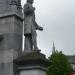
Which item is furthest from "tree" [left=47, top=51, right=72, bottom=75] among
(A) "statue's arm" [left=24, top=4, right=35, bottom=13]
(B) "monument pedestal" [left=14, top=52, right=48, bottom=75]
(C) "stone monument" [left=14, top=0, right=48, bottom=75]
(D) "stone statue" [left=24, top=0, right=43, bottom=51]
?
(B) "monument pedestal" [left=14, top=52, right=48, bottom=75]

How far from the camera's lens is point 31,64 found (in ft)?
43.4

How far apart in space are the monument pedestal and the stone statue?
23.8 inches

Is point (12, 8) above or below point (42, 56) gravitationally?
above

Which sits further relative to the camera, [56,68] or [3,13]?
[56,68]

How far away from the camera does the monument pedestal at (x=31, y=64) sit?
1312 centimetres

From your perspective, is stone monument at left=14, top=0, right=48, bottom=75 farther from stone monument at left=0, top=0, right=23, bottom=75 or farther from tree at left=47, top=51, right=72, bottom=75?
tree at left=47, top=51, right=72, bottom=75

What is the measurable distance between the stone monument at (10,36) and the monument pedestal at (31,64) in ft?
0.97

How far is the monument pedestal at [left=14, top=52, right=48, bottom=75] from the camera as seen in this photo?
1312 cm

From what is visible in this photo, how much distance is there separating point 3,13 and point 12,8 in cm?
43

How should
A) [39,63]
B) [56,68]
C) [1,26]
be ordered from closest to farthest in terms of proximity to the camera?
[39,63], [1,26], [56,68]

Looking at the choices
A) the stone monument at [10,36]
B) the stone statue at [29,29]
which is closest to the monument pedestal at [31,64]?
the stone monument at [10,36]

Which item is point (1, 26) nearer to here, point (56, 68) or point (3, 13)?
point (3, 13)

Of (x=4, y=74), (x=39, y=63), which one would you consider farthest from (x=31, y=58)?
(x=4, y=74)

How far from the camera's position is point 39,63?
13125 millimetres
